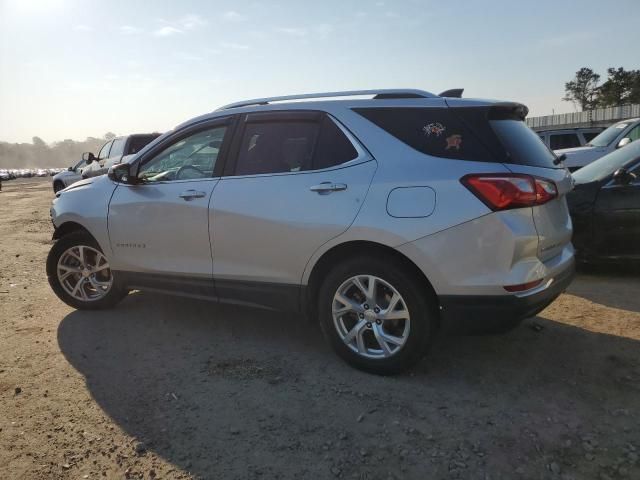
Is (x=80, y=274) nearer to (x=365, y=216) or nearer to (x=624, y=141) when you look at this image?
(x=365, y=216)

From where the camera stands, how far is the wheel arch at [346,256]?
3404 mm

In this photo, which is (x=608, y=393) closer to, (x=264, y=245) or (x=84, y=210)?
(x=264, y=245)

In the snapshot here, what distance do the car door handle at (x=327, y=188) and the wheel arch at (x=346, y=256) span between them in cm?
36

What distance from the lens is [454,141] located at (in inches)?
133

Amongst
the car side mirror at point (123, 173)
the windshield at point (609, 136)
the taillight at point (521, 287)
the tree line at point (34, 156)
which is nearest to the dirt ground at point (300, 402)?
the taillight at point (521, 287)

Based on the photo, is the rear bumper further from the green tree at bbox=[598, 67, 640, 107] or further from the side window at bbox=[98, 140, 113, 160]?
the green tree at bbox=[598, 67, 640, 107]

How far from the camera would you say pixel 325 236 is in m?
3.58

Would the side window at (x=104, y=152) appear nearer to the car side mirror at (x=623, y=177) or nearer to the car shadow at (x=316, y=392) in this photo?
the car shadow at (x=316, y=392)

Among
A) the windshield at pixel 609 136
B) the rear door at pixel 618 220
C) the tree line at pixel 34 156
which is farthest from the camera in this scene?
the tree line at pixel 34 156

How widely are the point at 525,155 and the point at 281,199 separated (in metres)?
1.64

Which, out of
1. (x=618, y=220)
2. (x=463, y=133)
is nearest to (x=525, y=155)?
(x=463, y=133)

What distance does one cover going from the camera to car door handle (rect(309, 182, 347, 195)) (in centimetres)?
354

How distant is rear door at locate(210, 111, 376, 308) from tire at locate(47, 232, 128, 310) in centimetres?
160

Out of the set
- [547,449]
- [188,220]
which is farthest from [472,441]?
[188,220]
